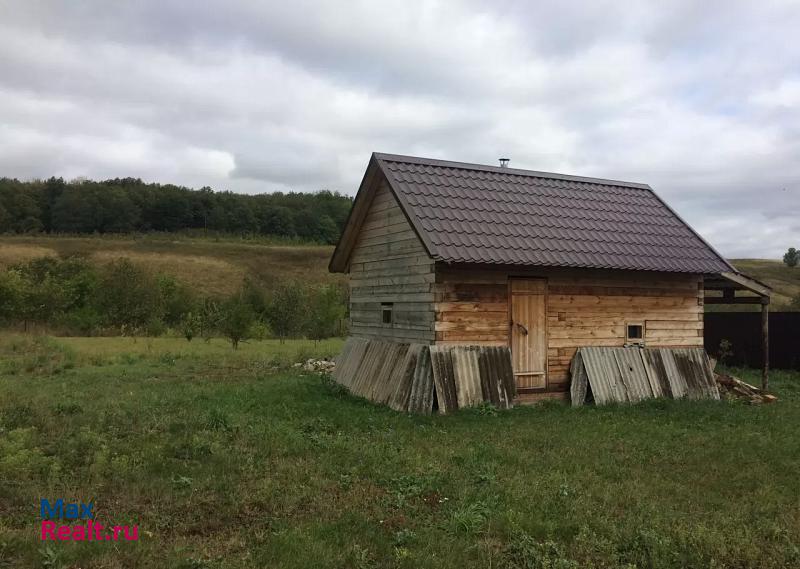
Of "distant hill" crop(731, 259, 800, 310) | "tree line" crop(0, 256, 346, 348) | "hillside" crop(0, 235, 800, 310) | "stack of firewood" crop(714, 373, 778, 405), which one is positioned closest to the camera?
"stack of firewood" crop(714, 373, 778, 405)

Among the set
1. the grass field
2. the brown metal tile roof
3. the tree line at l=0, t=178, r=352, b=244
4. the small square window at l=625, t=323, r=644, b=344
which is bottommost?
the grass field

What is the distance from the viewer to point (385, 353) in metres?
13.8

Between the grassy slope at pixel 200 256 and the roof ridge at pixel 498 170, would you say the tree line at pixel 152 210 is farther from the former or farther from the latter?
the roof ridge at pixel 498 170

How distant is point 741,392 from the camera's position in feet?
49.1

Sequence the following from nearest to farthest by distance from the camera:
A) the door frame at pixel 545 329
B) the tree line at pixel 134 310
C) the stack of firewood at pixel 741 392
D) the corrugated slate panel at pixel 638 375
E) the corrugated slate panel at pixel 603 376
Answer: the door frame at pixel 545 329, the corrugated slate panel at pixel 603 376, the corrugated slate panel at pixel 638 375, the stack of firewood at pixel 741 392, the tree line at pixel 134 310

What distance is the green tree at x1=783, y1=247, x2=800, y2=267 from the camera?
79.4m

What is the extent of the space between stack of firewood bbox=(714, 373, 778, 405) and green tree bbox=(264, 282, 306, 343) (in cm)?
2374

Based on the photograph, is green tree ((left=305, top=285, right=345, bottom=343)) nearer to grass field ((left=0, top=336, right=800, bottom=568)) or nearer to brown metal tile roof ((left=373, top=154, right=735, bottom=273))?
brown metal tile roof ((left=373, top=154, right=735, bottom=273))

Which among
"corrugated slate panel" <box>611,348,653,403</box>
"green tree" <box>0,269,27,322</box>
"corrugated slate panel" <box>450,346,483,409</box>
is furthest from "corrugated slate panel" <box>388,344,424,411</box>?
"green tree" <box>0,269,27,322</box>

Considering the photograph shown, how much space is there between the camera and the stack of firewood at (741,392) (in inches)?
567

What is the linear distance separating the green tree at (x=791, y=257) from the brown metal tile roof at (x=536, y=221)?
77355mm

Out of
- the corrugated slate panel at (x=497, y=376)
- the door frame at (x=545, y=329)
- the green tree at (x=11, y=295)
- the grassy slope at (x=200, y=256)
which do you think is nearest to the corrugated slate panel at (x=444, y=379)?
the corrugated slate panel at (x=497, y=376)

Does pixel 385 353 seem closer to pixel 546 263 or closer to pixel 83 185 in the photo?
pixel 546 263

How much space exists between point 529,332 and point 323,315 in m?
22.5
